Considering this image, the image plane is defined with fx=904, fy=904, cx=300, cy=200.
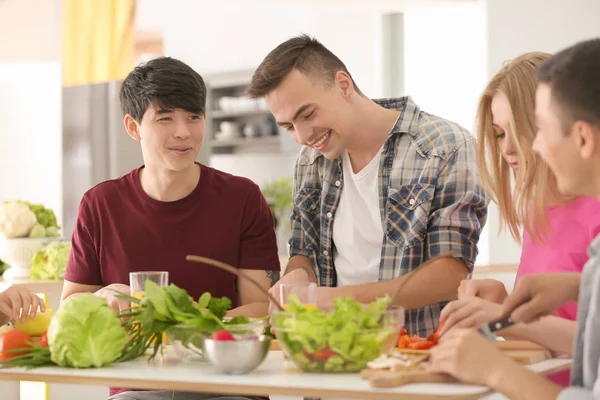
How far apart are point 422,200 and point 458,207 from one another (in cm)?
11

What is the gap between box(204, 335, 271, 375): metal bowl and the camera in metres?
1.85

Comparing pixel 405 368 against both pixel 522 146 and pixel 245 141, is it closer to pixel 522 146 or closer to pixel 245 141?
pixel 522 146

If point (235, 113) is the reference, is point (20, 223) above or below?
below

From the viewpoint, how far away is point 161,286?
218 centimetres

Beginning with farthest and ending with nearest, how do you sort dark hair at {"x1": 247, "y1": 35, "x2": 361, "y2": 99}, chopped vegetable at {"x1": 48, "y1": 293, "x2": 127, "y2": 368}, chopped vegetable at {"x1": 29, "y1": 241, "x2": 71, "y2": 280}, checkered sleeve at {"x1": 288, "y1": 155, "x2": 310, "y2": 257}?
1. chopped vegetable at {"x1": 29, "y1": 241, "x2": 71, "y2": 280}
2. checkered sleeve at {"x1": 288, "y1": 155, "x2": 310, "y2": 257}
3. dark hair at {"x1": 247, "y1": 35, "x2": 361, "y2": 99}
4. chopped vegetable at {"x1": 48, "y1": 293, "x2": 127, "y2": 368}

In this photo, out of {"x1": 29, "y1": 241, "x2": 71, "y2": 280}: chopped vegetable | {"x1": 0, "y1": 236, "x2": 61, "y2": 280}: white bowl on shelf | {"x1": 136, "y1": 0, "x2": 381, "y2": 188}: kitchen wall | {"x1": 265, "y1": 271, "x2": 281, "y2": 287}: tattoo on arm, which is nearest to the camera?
{"x1": 265, "y1": 271, "x2": 281, "y2": 287}: tattoo on arm

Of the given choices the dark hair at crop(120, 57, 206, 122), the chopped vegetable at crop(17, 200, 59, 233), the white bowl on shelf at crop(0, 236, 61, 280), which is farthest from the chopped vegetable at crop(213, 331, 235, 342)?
the chopped vegetable at crop(17, 200, 59, 233)

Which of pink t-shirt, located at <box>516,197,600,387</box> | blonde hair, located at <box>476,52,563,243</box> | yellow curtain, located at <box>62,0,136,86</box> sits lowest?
pink t-shirt, located at <box>516,197,600,387</box>

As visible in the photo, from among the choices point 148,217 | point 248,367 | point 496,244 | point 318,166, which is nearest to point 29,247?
point 148,217

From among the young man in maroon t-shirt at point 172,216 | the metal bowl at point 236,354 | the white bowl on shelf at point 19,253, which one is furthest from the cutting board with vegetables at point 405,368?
the white bowl on shelf at point 19,253

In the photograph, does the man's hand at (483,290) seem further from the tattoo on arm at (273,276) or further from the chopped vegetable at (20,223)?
the chopped vegetable at (20,223)

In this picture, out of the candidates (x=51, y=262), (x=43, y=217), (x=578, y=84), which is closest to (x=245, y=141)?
(x=43, y=217)

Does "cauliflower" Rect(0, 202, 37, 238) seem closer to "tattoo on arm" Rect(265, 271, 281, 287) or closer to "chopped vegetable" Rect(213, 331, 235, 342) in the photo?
"tattoo on arm" Rect(265, 271, 281, 287)

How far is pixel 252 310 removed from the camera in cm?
270
